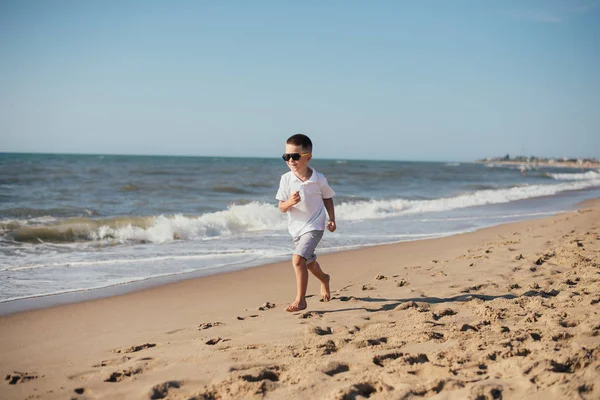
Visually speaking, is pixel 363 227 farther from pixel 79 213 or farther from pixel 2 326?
pixel 2 326

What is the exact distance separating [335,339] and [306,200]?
1485 millimetres

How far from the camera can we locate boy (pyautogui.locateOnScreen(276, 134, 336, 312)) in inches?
175

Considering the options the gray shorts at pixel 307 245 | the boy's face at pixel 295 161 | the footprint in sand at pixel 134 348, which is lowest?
the footprint in sand at pixel 134 348

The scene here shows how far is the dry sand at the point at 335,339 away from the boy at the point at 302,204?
1.30 ft

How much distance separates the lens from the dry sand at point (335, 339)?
2.63m

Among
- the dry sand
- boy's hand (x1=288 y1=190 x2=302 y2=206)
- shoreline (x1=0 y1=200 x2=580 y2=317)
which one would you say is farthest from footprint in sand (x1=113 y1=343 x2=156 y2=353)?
shoreline (x1=0 y1=200 x2=580 y2=317)

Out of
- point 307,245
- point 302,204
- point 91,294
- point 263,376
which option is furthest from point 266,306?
point 91,294

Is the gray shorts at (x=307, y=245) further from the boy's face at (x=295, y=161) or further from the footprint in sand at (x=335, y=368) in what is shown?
the footprint in sand at (x=335, y=368)

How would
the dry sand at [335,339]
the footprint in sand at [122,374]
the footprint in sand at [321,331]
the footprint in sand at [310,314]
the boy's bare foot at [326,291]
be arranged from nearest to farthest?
1. the dry sand at [335,339]
2. the footprint in sand at [122,374]
3. the footprint in sand at [321,331]
4. the footprint in sand at [310,314]
5. the boy's bare foot at [326,291]

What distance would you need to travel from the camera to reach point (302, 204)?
4.54m

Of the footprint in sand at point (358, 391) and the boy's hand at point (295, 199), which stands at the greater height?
the boy's hand at point (295, 199)

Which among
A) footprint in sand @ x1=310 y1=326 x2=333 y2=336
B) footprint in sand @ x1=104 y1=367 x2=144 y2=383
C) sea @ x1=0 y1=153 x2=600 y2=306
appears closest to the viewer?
footprint in sand @ x1=104 y1=367 x2=144 y2=383

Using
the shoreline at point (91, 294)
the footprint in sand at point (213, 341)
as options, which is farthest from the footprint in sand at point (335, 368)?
the shoreline at point (91, 294)

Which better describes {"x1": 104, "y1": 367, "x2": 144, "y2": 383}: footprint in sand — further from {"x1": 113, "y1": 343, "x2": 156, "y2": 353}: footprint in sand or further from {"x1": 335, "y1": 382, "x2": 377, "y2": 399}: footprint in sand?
{"x1": 335, "y1": 382, "x2": 377, "y2": 399}: footprint in sand
